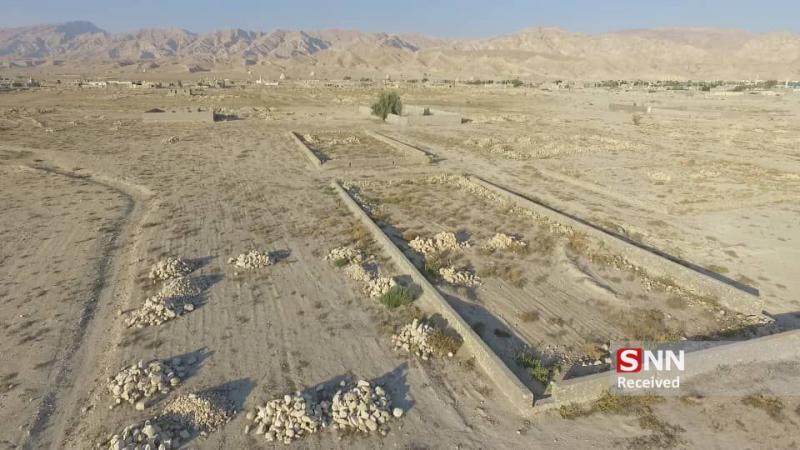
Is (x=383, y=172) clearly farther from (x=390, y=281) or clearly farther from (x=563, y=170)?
(x=390, y=281)

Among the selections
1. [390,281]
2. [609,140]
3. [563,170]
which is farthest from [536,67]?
[390,281]

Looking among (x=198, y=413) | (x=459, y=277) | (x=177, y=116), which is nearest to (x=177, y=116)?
(x=177, y=116)

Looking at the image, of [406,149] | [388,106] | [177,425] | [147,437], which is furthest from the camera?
[388,106]

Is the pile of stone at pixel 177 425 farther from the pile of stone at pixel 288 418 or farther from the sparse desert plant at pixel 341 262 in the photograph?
the sparse desert plant at pixel 341 262

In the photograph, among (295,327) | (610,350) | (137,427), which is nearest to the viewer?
(137,427)

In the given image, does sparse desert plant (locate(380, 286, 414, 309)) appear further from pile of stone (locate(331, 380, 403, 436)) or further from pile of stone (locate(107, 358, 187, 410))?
pile of stone (locate(107, 358, 187, 410))

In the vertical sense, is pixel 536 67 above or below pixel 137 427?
above

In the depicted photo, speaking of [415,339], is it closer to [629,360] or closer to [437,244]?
[629,360]
